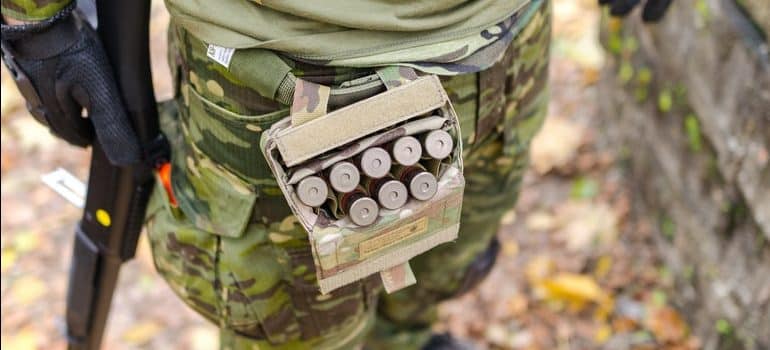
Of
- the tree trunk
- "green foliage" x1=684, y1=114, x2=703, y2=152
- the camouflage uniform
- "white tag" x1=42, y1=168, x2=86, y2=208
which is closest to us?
the camouflage uniform

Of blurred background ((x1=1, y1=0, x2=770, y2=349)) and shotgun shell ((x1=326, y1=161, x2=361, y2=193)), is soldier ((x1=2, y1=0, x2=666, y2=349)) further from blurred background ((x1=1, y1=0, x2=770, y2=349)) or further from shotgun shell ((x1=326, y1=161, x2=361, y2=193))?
blurred background ((x1=1, y1=0, x2=770, y2=349))

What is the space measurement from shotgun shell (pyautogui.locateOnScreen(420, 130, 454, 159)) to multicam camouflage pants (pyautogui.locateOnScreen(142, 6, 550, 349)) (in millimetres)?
114

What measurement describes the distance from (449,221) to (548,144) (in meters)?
1.54

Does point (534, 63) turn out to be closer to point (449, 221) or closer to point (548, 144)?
point (449, 221)

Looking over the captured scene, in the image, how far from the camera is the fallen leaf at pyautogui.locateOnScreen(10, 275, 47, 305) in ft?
7.55

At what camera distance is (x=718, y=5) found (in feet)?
6.38

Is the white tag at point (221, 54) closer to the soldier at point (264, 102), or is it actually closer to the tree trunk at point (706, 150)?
the soldier at point (264, 102)

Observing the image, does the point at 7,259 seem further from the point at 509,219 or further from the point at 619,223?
the point at 619,223

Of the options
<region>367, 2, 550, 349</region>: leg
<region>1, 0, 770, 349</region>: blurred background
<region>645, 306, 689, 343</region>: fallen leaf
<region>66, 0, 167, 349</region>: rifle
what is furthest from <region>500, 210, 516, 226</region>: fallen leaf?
<region>66, 0, 167, 349</region>: rifle

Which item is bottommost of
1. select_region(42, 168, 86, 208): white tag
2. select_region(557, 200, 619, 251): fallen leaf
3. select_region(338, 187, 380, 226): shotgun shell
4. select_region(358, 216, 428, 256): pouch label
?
select_region(557, 200, 619, 251): fallen leaf

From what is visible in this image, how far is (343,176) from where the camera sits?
1074mm

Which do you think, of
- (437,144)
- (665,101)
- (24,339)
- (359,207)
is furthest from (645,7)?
(24,339)

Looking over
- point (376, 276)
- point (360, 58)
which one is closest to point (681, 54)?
point (376, 276)

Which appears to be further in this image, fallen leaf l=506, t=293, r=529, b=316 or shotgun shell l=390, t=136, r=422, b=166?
fallen leaf l=506, t=293, r=529, b=316
